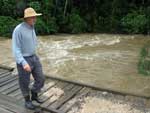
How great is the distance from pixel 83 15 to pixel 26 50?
37.7 ft

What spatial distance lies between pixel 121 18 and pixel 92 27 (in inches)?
54.3

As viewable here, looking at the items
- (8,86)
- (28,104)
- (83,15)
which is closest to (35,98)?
(28,104)

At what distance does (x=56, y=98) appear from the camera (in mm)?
5688

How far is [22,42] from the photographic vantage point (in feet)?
15.6

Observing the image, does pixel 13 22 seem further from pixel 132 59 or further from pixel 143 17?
pixel 132 59

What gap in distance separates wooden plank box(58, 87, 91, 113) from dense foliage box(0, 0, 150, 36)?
26.9ft

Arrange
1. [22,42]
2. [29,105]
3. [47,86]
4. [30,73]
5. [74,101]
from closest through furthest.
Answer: [22,42] < [30,73] < [29,105] < [74,101] < [47,86]

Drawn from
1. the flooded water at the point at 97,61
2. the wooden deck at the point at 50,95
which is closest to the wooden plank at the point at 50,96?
the wooden deck at the point at 50,95

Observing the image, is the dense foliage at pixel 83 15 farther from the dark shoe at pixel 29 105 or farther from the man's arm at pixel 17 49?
the man's arm at pixel 17 49

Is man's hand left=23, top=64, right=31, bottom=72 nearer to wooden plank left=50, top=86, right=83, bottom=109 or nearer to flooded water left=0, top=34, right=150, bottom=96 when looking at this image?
wooden plank left=50, top=86, right=83, bottom=109

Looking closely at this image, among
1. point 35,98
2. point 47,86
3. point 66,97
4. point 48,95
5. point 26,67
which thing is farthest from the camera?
point 47,86

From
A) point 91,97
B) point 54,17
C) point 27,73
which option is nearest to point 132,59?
point 91,97

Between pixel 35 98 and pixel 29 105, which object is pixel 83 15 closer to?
pixel 35 98

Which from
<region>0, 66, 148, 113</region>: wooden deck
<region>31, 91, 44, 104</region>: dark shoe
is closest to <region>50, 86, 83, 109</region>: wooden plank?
<region>0, 66, 148, 113</region>: wooden deck
